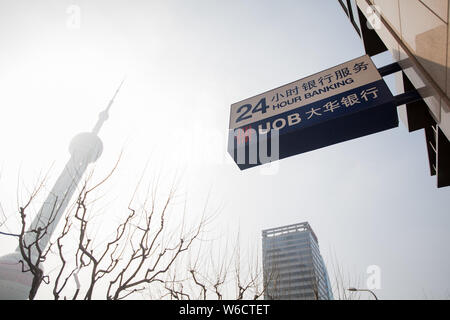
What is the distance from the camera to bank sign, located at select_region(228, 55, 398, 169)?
2.98 meters

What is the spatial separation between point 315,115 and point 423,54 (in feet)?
4.82

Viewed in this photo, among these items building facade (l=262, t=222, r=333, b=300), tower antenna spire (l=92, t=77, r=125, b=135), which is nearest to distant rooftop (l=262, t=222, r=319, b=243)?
building facade (l=262, t=222, r=333, b=300)

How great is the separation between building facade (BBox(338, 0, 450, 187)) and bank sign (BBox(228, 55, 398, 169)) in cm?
48

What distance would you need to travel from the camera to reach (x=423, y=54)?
297 centimetres

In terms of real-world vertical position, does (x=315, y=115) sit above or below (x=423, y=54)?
below

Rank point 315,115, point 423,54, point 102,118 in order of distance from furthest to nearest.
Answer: point 102,118 < point 315,115 < point 423,54

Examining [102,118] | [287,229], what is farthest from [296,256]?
[102,118]

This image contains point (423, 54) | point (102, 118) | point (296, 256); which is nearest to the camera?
point (423, 54)

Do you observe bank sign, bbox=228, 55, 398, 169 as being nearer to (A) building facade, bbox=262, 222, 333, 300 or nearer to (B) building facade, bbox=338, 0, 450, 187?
(B) building facade, bbox=338, 0, 450, 187

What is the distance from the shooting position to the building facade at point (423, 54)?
2592mm

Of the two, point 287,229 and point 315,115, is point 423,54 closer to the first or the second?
point 315,115

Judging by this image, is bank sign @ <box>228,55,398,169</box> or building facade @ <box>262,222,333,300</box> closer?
bank sign @ <box>228,55,398,169</box>
